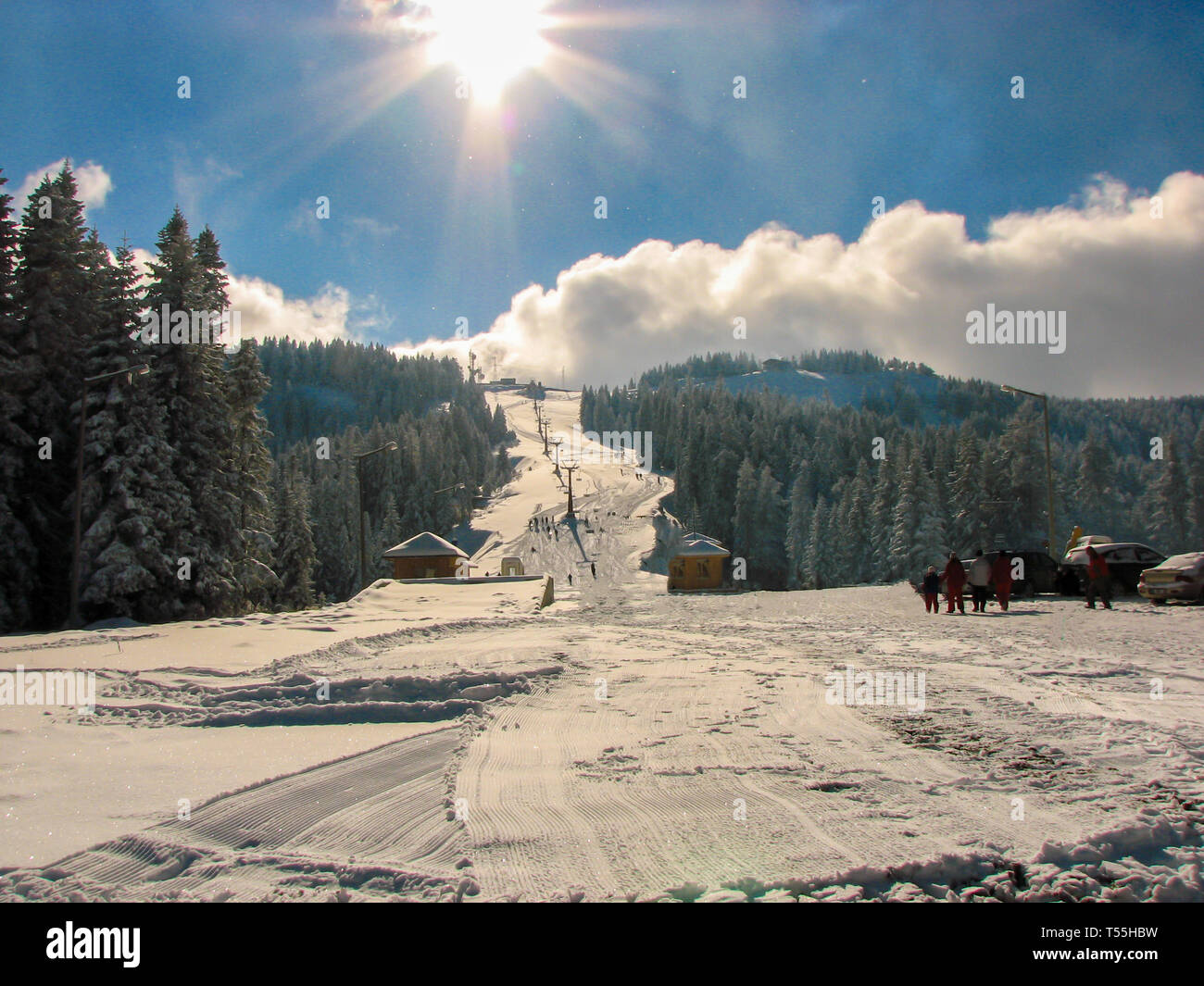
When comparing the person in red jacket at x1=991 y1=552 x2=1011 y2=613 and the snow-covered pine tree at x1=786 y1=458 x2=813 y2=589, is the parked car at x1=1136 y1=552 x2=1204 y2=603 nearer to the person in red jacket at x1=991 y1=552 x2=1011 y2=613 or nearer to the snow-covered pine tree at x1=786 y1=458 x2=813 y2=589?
the person in red jacket at x1=991 y1=552 x2=1011 y2=613

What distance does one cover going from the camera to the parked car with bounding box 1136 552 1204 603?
18578 millimetres

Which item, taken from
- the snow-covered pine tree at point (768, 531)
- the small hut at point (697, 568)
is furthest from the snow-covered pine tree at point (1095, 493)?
the small hut at point (697, 568)

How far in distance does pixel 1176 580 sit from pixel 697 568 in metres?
33.0

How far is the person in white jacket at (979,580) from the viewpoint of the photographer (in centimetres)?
1953

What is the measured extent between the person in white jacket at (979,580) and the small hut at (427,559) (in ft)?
111

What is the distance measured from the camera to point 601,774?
5.65 meters

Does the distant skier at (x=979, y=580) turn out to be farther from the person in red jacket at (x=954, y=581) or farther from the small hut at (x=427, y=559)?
the small hut at (x=427, y=559)

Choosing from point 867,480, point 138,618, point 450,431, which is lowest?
point 138,618

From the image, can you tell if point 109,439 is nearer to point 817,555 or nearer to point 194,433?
point 194,433
